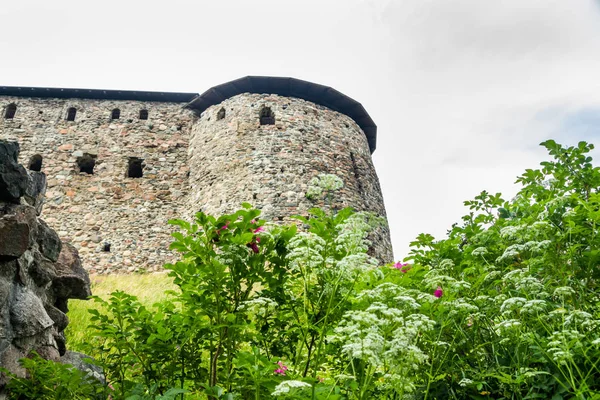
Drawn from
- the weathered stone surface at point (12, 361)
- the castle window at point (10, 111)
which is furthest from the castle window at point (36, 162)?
the weathered stone surface at point (12, 361)

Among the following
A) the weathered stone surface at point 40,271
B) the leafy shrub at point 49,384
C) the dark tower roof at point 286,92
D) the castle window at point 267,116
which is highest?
the dark tower roof at point 286,92

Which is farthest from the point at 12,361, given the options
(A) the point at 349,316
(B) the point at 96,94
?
(B) the point at 96,94

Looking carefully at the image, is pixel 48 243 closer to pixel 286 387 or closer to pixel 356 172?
pixel 286 387

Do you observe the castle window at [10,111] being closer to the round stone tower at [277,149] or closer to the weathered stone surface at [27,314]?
the round stone tower at [277,149]

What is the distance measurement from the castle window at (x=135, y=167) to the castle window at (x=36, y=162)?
272 cm

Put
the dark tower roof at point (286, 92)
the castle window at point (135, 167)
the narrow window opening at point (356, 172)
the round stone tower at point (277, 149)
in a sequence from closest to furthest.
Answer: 1. the round stone tower at point (277, 149)
2. the narrow window opening at point (356, 172)
3. the dark tower roof at point (286, 92)
4. the castle window at point (135, 167)

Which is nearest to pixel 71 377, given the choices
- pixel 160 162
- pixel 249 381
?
pixel 249 381

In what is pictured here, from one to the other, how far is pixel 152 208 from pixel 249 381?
11.3 meters

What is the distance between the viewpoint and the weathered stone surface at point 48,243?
3.10m

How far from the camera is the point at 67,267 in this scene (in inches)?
135

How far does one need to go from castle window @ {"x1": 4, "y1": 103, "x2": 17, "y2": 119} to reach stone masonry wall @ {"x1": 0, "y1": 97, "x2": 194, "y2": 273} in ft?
0.40

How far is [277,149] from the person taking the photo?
40.2 feet

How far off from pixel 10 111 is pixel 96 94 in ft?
9.62

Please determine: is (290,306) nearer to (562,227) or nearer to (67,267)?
(562,227)
